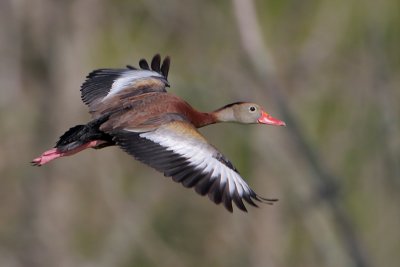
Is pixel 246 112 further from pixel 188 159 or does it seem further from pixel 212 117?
pixel 188 159

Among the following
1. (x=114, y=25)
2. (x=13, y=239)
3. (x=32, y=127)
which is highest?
(x=114, y=25)

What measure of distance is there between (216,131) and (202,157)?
9467 mm

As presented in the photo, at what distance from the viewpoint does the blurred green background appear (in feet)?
65.6

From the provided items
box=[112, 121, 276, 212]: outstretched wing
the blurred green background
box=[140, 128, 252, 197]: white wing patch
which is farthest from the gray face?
the blurred green background

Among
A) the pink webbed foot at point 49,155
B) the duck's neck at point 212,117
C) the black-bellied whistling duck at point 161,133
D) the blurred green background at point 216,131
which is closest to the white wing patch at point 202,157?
the black-bellied whistling duck at point 161,133

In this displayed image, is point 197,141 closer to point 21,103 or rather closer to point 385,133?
point 385,133

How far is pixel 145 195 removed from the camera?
20734 millimetres

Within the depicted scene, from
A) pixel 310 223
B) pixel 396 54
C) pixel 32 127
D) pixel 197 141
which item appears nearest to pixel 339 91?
pixel 396 54

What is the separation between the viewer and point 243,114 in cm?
1270

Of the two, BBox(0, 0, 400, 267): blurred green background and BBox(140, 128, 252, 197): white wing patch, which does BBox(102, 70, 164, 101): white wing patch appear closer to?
BBox(140, 128, 252, 197): white wing patch

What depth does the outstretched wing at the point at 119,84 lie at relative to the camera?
12477 mm

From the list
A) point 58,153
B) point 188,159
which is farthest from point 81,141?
point 188,159

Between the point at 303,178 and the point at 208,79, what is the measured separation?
2300 millimetres

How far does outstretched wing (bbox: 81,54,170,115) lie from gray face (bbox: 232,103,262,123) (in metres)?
0.73
